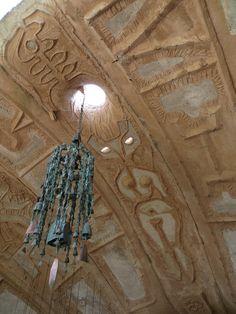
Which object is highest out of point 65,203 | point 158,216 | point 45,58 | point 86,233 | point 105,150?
point 45,58

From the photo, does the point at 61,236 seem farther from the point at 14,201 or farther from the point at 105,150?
the point at 14,201

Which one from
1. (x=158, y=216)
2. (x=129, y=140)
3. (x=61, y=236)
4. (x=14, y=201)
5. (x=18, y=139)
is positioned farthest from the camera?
(x=14, y=201)

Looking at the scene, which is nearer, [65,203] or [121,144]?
[65,203]

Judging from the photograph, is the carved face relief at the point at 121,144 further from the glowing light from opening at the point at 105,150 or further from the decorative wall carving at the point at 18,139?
the decorative wall carving at the point at 18,139

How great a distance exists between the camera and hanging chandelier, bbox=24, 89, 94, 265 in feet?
11.2

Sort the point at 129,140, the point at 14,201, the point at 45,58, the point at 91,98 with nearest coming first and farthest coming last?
the point at 45,58
the point at 91,98
the point at 129,140
the point at 14,201

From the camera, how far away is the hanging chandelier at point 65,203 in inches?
134

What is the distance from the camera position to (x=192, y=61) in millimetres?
4371

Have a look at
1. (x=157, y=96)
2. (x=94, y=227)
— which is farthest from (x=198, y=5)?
(x=94, y=227)

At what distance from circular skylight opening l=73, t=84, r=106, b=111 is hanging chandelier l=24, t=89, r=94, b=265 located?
952mm

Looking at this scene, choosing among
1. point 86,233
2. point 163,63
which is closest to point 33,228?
point 86,233

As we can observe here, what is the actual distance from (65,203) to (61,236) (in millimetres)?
345

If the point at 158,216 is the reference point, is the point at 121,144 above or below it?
above

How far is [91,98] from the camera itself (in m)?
5.02
